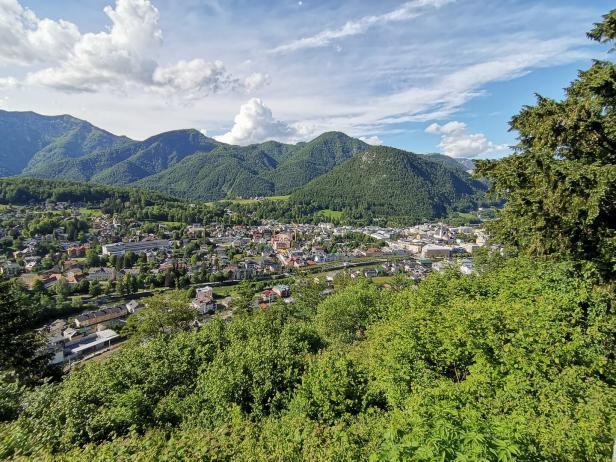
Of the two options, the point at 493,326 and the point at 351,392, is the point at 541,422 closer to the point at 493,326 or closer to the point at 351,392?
the point at 493,326

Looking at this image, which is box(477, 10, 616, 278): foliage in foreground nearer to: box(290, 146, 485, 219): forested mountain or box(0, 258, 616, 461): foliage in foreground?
box(0, 258, 616, 461): foliage in foreground

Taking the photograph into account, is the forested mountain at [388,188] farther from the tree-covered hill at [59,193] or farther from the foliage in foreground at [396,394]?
the foliage in foreground at [396,394]

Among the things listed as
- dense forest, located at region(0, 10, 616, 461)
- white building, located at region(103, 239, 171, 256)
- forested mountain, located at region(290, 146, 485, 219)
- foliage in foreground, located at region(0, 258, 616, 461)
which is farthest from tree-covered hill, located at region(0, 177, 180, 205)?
foliage in foreground, located at region(0, 258, 616, 461)

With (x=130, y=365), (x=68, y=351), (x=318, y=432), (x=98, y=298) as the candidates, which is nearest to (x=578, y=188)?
(x=318, y=432)

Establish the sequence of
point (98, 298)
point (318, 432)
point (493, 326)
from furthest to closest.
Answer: point (98, 298), point (493, 326), point (318, 432)

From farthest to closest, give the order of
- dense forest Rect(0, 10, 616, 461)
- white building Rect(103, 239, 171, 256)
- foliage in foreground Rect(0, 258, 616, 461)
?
1. white building Rect(103, 239, 171, 256)
2. dense forest Rect(0, 10, 616, 461)
3. foliage in foreground Rect(0, 258, 616, 461)

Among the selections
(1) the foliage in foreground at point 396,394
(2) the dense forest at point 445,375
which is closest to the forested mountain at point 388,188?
(2) the dense forest at point 445,375
